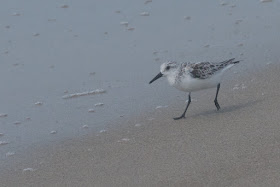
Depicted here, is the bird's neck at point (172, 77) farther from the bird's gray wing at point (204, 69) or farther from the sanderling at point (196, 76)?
the bird's gray wing at point (204, 69)

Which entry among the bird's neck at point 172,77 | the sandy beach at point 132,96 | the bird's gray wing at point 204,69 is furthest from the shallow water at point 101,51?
the bird's gray wing at point 204,69

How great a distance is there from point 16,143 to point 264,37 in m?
3.70

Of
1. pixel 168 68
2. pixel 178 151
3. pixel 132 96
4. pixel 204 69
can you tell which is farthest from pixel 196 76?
pixel 178 151

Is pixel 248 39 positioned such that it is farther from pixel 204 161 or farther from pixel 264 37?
pixel 204 161

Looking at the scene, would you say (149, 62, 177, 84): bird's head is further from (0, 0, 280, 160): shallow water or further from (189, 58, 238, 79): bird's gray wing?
(0, 0, 280, 160): shallow water

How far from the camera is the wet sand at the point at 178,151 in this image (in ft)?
18.2

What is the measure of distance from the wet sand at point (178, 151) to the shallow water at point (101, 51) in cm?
37

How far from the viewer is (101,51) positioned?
8.96 meters

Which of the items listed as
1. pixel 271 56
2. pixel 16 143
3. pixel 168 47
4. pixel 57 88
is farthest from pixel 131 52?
pixel 16 143

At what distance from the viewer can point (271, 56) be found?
8.35 meters

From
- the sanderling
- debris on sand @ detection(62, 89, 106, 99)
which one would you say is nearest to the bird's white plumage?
the sanderling

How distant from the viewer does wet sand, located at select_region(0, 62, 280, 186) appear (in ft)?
18.2

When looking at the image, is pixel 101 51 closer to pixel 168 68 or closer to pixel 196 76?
pixel 168 68

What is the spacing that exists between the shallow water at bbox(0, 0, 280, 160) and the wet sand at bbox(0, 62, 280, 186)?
1.21 feet
